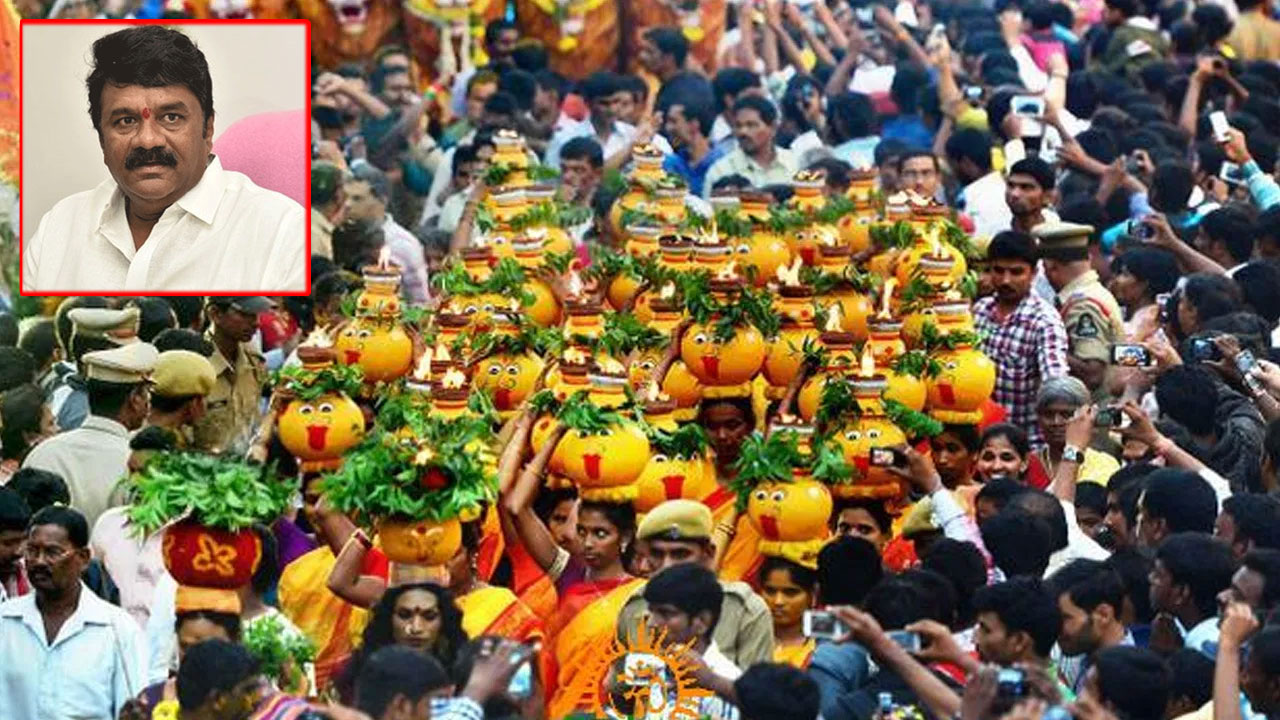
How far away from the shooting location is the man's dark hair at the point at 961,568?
1185 cm

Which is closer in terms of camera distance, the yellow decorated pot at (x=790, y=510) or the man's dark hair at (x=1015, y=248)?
the yellow decorated pot at (x=790, y=510)

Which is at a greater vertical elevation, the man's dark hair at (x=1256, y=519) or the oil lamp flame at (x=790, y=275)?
the man's dark hair at (x=1256, y=519)

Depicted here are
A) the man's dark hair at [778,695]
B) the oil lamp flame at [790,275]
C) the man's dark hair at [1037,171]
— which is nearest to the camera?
the man's dark hair at [778,695]

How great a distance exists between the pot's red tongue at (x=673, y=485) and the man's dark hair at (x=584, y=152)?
7.80 meters

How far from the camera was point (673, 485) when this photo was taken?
13.4 metres

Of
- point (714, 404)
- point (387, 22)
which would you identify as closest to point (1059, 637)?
point (714, 404)

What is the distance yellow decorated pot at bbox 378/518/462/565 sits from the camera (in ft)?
39.9

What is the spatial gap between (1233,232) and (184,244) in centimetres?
592

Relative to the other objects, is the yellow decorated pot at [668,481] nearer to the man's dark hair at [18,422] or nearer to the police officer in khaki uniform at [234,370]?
the man's dark hair at [18,422]

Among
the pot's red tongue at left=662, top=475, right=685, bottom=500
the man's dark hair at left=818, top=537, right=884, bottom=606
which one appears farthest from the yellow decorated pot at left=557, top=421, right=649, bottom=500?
the man's dark hair at left=818, top=537, right=884, bottom=606

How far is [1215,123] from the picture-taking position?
18828 millimetres

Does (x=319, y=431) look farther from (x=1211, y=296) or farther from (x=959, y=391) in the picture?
(x=1211, y=296)

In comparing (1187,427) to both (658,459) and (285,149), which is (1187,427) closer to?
(658,459)

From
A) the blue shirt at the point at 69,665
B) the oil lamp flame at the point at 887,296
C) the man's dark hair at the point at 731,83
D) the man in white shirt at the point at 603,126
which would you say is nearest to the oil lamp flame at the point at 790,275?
the oil lamp flame at the point at 887,296
